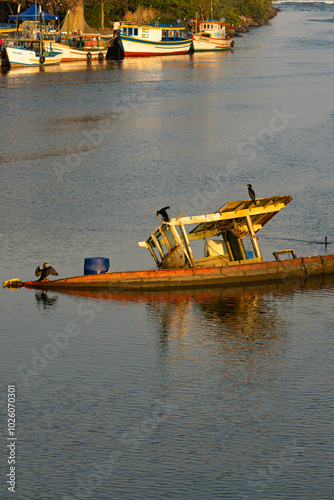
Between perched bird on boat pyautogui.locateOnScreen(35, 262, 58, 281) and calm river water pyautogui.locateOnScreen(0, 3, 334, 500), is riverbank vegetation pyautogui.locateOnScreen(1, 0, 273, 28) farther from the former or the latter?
perched bird on boat pyautogui.locateOnScreen(35, 262, 58, 281)

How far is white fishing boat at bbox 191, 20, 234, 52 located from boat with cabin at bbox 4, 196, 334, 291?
118m

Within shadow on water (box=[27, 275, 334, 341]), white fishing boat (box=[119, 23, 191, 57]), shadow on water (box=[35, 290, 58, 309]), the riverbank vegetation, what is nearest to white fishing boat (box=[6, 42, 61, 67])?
the riverbank vegetation

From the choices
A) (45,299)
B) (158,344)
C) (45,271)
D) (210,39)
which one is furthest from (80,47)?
(158,344)

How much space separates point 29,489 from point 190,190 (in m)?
29.8

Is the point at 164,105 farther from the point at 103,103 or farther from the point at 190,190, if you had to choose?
the point at 190,190

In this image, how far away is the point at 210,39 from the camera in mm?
146500

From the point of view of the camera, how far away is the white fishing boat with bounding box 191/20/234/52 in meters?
146

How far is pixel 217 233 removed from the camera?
32219mm

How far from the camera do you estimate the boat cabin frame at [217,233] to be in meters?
30.8

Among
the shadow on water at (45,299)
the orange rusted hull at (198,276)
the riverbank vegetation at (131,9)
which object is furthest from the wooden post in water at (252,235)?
the riverbank vegetation at (131,9)

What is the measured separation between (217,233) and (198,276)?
2447 mm

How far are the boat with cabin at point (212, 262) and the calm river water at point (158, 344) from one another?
56cm

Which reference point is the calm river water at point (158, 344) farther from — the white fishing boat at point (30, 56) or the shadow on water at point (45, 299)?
the white fishing boat at point (30, 56)

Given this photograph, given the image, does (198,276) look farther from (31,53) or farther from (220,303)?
(31,53)
